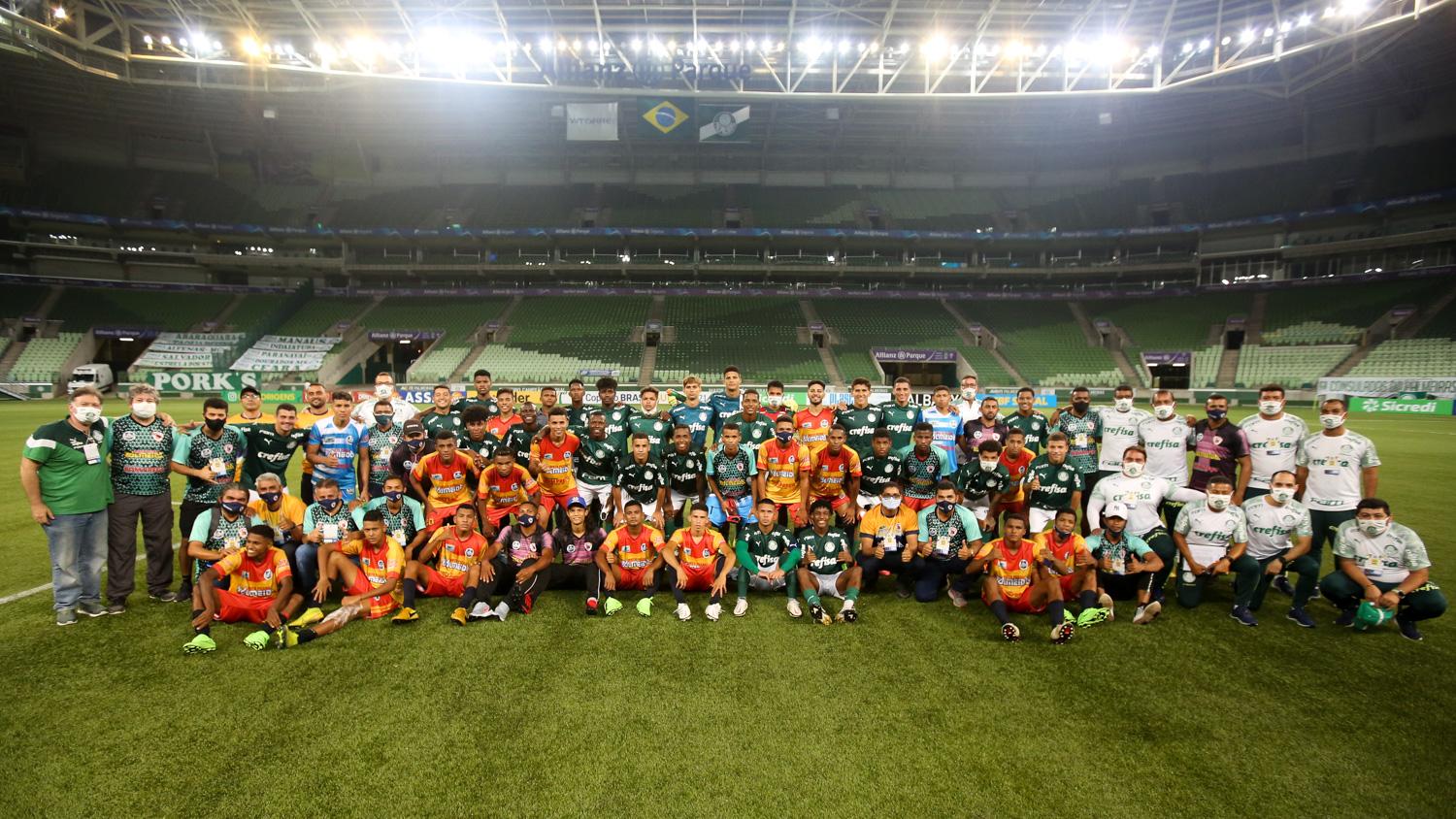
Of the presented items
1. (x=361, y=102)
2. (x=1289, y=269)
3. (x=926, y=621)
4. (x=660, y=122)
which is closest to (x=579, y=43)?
(x=660, y=122)

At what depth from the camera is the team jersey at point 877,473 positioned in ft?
25.5

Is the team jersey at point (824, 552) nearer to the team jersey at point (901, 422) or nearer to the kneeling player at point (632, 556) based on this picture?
the kneeling player at point (632, 556)

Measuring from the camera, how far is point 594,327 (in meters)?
40.7

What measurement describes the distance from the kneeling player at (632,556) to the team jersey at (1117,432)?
6031mm

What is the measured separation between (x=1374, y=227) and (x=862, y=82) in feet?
109

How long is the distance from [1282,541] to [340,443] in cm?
1115

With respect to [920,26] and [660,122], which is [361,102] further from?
[920,26]

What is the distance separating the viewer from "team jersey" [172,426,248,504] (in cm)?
647

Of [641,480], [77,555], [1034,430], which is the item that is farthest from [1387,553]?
[77,555]

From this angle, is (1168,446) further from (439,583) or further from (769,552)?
(439,583)

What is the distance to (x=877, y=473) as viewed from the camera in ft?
25.8

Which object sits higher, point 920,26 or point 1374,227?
point 920,26

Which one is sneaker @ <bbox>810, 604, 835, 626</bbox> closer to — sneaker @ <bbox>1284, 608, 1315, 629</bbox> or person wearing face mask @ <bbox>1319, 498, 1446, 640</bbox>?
sneaker @ <bbox>1284, 608, 1315, 629</bbox>

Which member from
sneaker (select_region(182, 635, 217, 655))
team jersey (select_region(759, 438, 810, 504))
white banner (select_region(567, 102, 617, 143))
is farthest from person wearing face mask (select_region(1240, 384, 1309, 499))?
white banner (select_region(567, 102, 617, 143))
